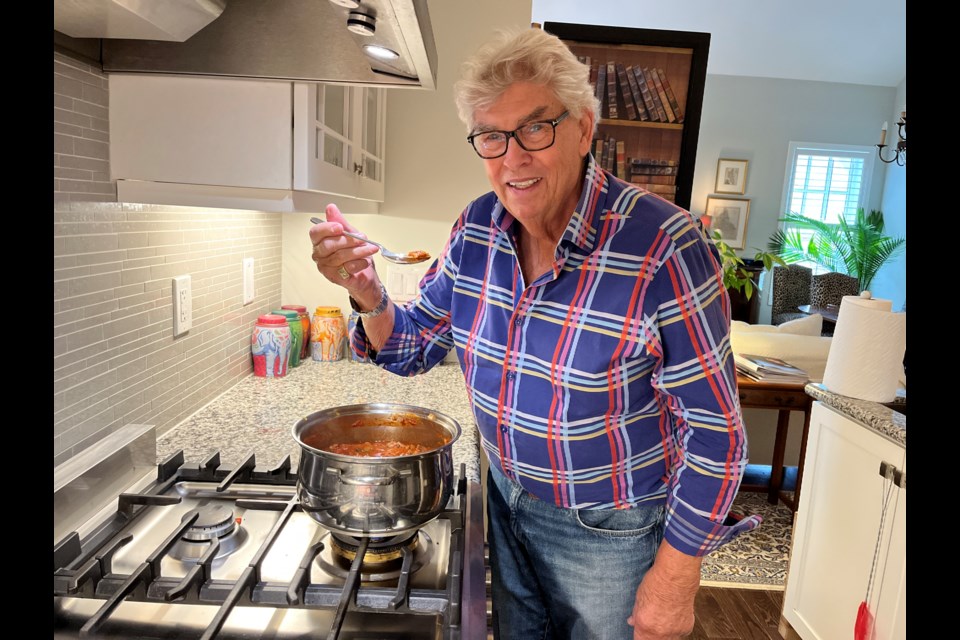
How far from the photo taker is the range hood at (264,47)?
1170 mm

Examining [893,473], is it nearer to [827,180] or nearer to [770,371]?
[770,371]

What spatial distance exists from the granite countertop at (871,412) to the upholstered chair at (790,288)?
237 inches

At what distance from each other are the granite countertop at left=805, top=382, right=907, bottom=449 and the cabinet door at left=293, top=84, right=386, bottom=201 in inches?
66.5

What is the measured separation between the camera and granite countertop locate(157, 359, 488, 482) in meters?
1.57

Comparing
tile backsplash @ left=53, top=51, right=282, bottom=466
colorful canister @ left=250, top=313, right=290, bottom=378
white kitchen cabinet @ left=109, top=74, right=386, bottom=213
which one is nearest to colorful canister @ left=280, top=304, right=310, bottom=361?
colorful canister @ left=250, top=313, right=290, bottom=378

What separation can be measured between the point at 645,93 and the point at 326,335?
172 centimetres

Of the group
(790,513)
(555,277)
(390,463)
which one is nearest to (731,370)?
(555,277)

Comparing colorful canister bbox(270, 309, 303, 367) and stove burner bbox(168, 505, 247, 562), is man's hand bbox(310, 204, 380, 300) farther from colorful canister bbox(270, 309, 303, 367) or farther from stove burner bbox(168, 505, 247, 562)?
colorful canister bbox(270, 309, 303, 367)

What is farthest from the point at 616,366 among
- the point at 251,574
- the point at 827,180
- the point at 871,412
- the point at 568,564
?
the point at 827,180

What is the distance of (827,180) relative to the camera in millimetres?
8859

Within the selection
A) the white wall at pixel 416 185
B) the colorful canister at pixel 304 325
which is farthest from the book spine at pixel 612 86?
the colorful canister at pixel 304 325

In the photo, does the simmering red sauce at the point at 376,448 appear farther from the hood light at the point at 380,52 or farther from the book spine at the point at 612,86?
the book spine at the point at 612,86

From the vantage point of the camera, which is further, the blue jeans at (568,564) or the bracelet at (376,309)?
the bracelet at (376,309)

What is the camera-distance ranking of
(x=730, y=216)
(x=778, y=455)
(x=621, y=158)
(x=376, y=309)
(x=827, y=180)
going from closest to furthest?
(x=376, y=309)
(x=621, y=158)
(x=778, y=455)
(x=730, y=216)
(x=827, y=180)
